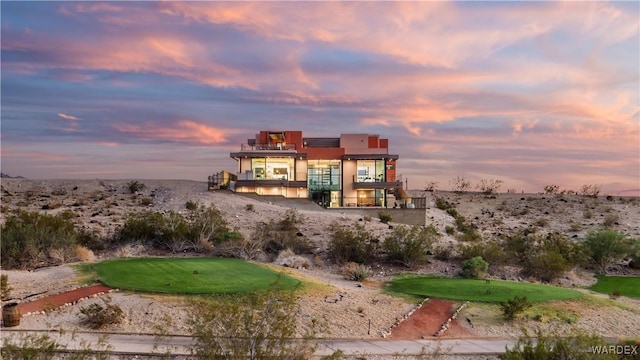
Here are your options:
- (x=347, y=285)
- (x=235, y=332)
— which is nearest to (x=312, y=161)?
(x=347, y=285)

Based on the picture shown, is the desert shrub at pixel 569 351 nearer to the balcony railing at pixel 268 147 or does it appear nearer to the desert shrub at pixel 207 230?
the desert shrub at pixel 207 230

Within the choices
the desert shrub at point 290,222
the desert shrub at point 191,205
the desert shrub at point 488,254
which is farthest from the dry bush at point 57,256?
the desert shrub at point 488,254

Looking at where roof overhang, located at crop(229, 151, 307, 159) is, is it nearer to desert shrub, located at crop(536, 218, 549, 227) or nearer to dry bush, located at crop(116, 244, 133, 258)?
dry bush, located at crop(116, 244, 133, 258)

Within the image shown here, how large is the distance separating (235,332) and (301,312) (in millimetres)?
6958

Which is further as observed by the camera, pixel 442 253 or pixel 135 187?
pixel 135 187

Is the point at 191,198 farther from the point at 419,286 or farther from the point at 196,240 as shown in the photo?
the point at 419,286

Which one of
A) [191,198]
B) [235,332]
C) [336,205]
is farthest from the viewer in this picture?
[336,205]

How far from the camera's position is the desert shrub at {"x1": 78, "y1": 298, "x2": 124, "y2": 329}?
13.6 metres

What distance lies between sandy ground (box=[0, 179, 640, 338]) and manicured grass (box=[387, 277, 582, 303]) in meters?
0.84

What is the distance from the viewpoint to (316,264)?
25.8 metres

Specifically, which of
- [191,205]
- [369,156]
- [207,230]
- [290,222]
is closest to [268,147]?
[369,156]

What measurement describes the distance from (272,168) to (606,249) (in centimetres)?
2939

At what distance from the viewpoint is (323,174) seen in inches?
1962

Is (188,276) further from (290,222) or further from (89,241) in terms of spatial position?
(290,222)
